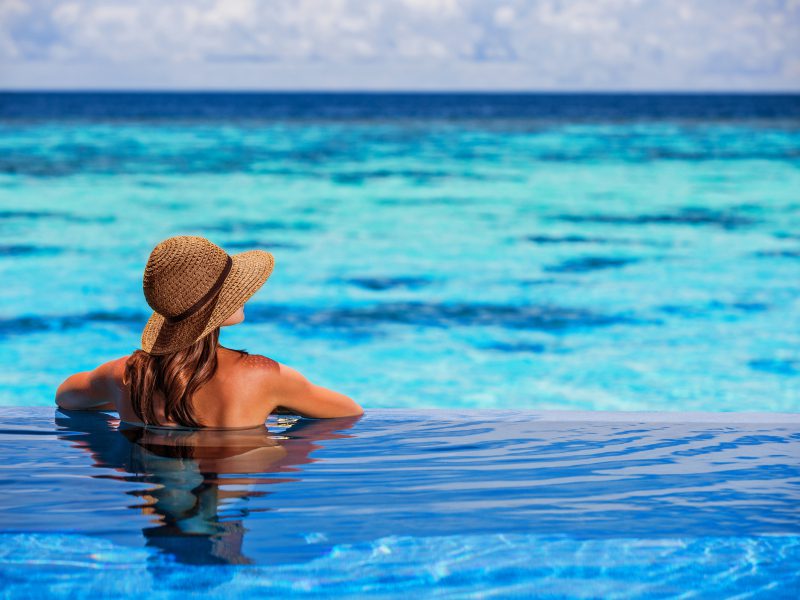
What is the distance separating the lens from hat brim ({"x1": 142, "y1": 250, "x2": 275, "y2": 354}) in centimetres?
321

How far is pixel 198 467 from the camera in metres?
3.24

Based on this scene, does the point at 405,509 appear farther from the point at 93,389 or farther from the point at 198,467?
the point at 93,389

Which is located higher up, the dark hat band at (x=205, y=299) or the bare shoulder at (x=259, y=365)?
the dark hat band at (x=205, y=299)

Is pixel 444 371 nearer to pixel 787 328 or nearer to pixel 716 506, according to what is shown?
pixel 787 328

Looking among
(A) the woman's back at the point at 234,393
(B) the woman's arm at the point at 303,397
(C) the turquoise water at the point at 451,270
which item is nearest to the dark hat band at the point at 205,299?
(A) the woman's back at the point at 234,393

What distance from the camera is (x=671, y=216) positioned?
16453 millimetres

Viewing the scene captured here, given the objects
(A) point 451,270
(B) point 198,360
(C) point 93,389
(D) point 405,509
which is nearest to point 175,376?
(B) point 198,360

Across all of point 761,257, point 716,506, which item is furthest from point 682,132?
point 716,506

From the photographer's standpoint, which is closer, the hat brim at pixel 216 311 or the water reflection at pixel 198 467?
the water reflection at pixel 198 467

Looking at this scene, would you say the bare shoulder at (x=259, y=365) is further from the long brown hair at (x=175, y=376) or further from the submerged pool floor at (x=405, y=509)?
the submerged pool floor at (x=405, y=509)

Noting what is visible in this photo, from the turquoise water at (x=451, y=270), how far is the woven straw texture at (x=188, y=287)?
4.07m

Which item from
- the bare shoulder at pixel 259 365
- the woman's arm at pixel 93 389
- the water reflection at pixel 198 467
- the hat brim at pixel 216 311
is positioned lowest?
the water reflection at pixel 198 467

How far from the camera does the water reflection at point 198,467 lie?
105 inches

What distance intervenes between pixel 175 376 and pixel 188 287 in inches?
13.4
